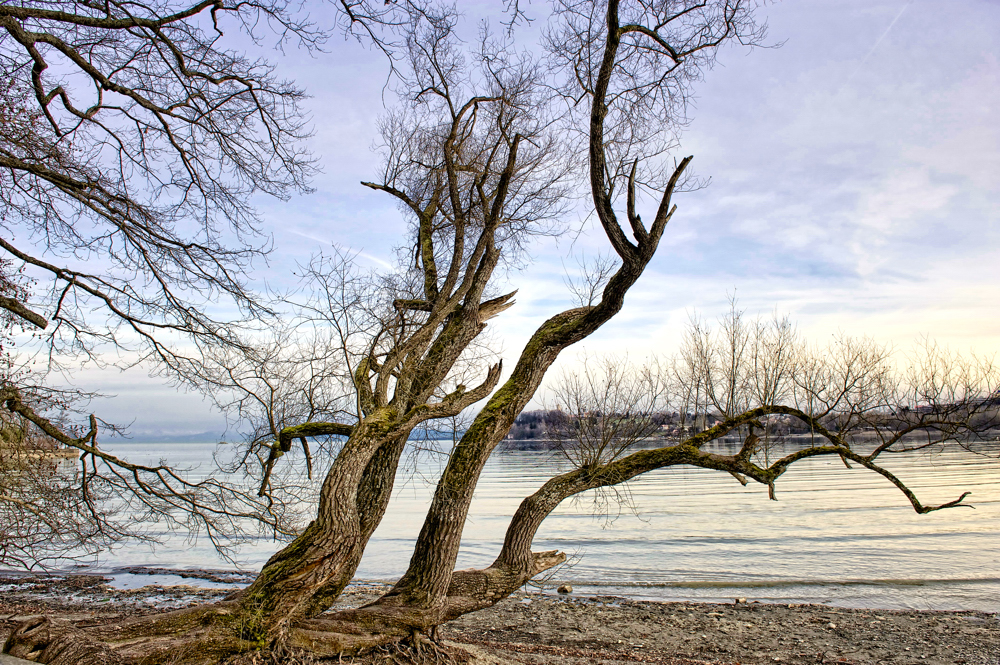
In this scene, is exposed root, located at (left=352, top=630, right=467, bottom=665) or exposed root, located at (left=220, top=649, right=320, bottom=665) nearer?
exposed root, located at (left=220, top=649, right=320, bottom=665)

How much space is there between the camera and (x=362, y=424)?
5605 millimetres

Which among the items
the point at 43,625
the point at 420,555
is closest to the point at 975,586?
the point at 420,555

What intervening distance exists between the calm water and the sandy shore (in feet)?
3.76

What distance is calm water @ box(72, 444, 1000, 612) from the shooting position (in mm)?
12320

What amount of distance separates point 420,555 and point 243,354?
9.88 feet

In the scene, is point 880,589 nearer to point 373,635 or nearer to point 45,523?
point 373,635

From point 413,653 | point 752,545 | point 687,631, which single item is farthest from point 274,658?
point 752,545

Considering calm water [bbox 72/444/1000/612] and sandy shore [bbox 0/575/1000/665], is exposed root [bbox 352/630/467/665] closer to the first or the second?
sandy shore [bbox 0/575/1000/665]

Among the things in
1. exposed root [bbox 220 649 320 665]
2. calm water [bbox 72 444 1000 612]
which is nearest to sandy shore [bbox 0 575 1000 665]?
calm water [bbox 72 444 1000 612]

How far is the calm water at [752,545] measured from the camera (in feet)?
40.4

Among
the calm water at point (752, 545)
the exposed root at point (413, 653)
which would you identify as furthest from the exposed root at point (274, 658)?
the calm water at point (752, 545)

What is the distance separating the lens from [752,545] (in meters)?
16.3

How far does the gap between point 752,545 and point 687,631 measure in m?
7.77

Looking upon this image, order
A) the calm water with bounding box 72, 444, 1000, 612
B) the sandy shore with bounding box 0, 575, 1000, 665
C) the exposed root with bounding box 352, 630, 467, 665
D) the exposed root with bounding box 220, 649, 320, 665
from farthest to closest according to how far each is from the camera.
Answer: the calm water with bounding box 72, 444, 1000, 612, the sandy shore with bounding box 0, 575, 1000, 665, the exposed root with bounding box 352, 630, 467, 665, the exposed root with bounding box 220, 649, 320, 665
